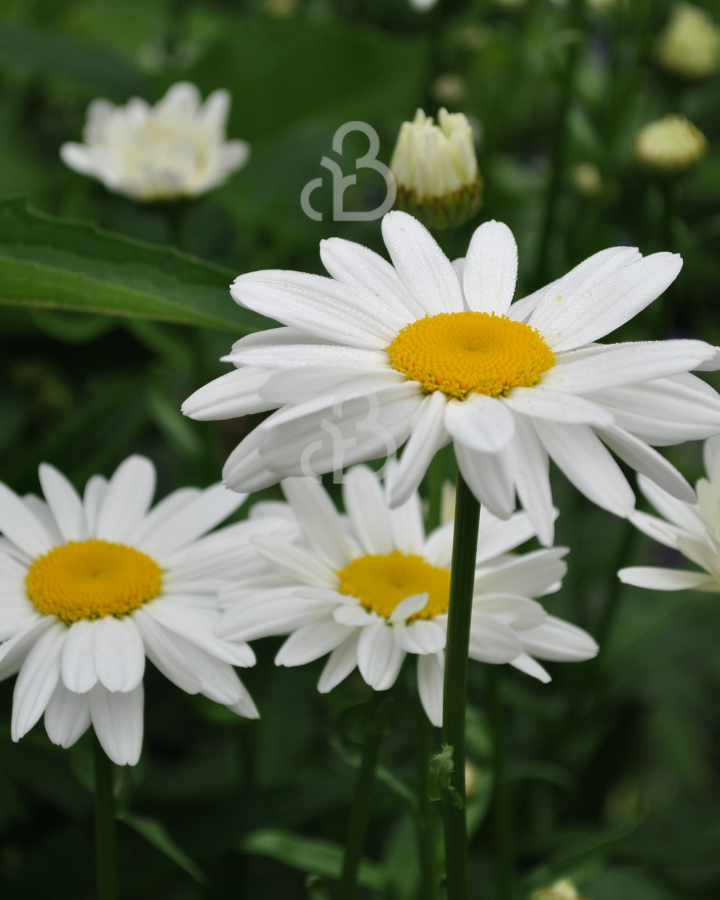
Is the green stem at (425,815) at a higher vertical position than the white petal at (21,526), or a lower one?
lower

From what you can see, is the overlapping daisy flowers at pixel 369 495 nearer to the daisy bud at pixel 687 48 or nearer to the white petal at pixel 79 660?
the white petal at pixel 79 660

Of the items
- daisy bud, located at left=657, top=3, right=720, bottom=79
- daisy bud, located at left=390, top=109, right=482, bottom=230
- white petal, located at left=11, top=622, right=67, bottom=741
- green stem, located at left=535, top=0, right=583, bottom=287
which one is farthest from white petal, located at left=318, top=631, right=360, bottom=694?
daisy bud, located at left=657, top=3, right=720, bottom=79

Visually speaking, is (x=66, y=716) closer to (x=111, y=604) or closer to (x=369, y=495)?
(x=111, y=604)

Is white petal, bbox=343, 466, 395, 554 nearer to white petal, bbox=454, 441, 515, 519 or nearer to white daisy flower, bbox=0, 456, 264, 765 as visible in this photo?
white daisy flower, bbox=0, 456, 264, 765

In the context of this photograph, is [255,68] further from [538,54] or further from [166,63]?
[538,54]

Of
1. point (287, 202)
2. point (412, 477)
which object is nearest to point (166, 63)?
point (287, 202)

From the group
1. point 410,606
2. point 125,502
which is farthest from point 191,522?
point 410,606

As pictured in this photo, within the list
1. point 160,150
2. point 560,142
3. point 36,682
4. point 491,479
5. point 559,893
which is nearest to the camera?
point 491,479

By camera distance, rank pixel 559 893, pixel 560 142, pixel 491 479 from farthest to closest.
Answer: pixel 560 142 < pixel 559 893 < pixel 491 479

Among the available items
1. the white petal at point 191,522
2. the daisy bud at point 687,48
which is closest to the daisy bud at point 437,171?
the white petal at point 191,522
